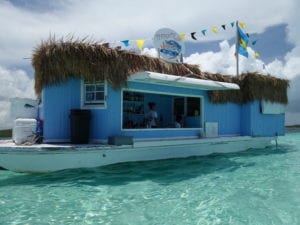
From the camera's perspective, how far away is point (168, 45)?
43.4ft

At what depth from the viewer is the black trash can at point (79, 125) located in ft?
33.9

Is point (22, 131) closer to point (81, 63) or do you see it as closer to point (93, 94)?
point (93, 94)

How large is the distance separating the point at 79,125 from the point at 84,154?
1171 millimetres

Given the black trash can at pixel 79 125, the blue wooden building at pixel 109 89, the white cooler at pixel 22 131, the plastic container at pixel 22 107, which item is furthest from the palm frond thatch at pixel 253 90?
the white cooler at pixel 22 131

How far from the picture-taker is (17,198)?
673cm

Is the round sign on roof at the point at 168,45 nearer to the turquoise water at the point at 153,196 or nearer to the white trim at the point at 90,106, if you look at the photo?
the white trim at the point at 90,106

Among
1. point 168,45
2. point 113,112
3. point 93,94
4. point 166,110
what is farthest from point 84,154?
point 166,110

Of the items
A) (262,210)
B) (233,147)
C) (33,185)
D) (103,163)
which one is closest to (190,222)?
(262,210)

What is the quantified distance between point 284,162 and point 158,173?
538 centimetres

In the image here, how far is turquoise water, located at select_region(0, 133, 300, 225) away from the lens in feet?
18.4

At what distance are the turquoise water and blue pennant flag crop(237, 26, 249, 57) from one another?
9128 millimetres

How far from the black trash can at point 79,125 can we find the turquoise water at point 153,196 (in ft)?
4.34

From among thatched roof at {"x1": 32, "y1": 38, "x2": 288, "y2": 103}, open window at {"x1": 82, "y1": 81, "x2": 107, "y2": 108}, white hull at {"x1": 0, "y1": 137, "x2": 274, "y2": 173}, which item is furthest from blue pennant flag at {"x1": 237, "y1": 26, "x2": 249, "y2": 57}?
open window at {"x1": 82, "y1": 81, "x2": 107, "y2": 108}

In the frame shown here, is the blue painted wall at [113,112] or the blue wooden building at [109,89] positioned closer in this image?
the blue wooden building at [109,89]
